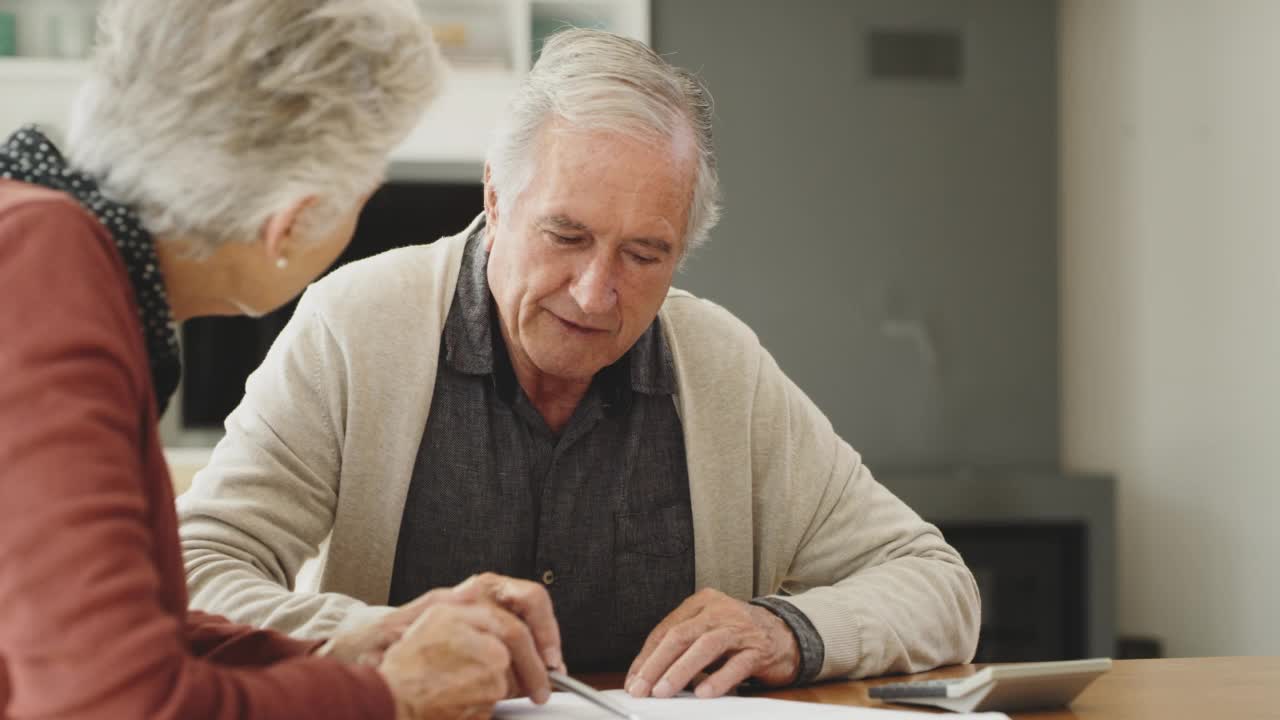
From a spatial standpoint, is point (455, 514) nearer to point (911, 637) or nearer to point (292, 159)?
point (911, 637)

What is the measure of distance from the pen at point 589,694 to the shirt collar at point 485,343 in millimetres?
466

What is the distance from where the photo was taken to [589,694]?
1.03 meters

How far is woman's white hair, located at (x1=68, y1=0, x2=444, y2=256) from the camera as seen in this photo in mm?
788

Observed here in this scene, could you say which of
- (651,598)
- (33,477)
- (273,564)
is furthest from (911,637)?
(33,477)

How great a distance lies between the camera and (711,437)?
1.51 m

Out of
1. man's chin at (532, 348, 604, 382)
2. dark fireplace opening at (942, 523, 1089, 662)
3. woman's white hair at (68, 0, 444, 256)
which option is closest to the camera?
woman's white hair at (68, 0, 444, 256)

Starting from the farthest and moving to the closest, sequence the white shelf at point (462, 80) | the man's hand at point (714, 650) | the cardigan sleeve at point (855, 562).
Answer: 1. the white shelf at point (462, 80)
2. the cardigan sleeve at point (855, 562)
3. the man's hand at point (714, 650)

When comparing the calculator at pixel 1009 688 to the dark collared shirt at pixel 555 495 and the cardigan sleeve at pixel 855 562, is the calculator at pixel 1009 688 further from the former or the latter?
the dark collared shirt at pixel 555 495

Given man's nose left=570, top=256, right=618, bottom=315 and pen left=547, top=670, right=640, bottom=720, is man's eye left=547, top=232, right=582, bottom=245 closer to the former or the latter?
man's nose left=570, top=256, right=618, bottom=315

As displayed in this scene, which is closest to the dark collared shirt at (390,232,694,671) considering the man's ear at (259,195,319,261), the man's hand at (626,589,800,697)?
the man's hand at (626,589,800,697)

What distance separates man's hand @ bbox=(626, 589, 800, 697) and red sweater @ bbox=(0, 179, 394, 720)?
473 mm

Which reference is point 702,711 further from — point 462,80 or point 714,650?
point 462,80

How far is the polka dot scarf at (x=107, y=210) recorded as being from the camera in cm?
79

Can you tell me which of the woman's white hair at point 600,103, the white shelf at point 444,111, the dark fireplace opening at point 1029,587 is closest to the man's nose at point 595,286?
the woman's white hair at point 600,103
